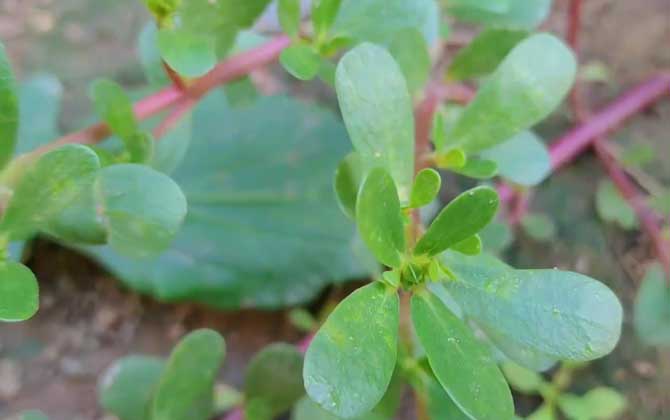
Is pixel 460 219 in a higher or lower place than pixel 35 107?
higher

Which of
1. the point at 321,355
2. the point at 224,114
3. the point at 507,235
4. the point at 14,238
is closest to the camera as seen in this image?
the point at 321,355

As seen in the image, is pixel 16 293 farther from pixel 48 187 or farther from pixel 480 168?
pixel 480 168

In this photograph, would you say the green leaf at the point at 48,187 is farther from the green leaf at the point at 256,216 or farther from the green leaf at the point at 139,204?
the green leaf at the point at 256,216

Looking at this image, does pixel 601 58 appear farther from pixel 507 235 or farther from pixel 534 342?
pixel 534 342

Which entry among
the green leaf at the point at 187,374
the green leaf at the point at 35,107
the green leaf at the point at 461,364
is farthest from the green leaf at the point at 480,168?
the green leaf at the point at 35,107

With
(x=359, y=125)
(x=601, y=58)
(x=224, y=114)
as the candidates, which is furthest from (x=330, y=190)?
(x=359, y=125)

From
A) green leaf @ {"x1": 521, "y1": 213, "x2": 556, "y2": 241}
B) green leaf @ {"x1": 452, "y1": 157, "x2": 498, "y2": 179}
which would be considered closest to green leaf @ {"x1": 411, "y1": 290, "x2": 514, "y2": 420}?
green leaf @ {"x1": 452, "y1": 157, "x2": 498, "y2": 179}

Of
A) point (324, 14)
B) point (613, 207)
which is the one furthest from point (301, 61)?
point (613, 207)
